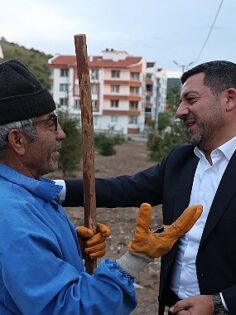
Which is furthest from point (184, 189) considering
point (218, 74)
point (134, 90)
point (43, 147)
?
point (134, 90)

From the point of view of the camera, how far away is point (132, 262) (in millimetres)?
1703

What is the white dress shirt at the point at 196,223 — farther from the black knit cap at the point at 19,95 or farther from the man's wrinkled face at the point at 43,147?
the black knit cap at the point at 19,95

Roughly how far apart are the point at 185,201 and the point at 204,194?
12cm

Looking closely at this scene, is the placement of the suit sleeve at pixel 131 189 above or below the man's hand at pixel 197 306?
above

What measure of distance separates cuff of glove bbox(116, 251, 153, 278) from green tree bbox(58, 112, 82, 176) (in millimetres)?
11990

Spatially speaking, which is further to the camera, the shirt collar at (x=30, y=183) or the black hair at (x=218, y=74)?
the black hair at (x=218, y=74)

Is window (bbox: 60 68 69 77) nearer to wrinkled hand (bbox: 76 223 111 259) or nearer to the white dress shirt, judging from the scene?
the white dress shirt

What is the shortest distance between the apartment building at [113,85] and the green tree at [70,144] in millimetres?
47588

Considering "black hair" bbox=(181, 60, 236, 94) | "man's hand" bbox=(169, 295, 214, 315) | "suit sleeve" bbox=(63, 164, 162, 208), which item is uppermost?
"black hair" bbox=(181, 60, 236, 94)

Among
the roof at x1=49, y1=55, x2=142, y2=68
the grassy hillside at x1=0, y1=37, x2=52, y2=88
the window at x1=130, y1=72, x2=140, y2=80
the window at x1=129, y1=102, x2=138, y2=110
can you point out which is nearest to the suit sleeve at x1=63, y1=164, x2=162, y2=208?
the roof at x1=49, y1=55, x2=142, y2=68

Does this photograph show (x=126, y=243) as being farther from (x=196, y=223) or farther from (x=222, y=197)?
(x=222, y=197)

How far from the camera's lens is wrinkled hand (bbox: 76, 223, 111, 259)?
216 cm

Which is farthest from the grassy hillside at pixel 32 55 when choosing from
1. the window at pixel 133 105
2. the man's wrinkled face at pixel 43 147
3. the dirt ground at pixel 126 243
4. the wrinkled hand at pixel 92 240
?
the man's wrinkled face at pixel 43 147

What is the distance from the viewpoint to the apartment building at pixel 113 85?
208 ft
